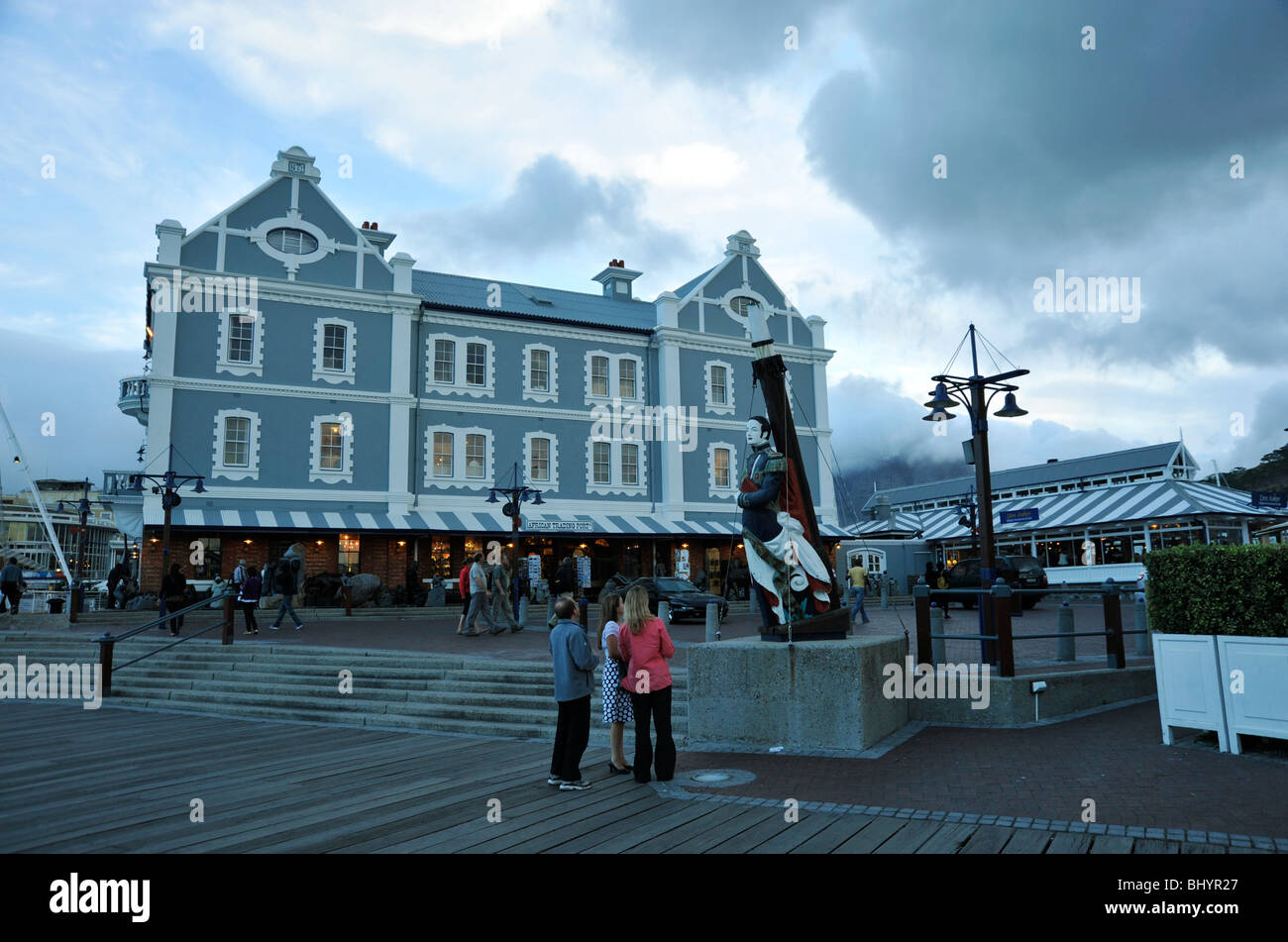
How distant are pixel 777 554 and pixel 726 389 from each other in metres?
27.5

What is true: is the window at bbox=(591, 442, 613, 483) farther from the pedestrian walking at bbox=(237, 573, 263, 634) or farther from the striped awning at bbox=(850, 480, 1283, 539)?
the pedestrian walking at bbox=(237, 573, 263, 634)

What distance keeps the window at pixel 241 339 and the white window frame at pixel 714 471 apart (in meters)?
17.9

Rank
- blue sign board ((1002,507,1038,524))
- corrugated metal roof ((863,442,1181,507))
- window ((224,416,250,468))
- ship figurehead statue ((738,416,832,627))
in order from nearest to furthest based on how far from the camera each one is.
Answer: ship figurehead statue ((738,416,832,627)), window ((224,416,250,468)), blue sign board ((1002,507,1038,524)), corrugated metal roof ((863,442,1181,507))

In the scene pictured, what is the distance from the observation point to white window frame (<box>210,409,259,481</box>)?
28.1 metres

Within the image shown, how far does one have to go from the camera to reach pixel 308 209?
99.9 feet

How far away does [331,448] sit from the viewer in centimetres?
2986

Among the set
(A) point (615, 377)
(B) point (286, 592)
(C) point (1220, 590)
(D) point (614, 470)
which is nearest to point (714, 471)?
(D) point (614, 470)

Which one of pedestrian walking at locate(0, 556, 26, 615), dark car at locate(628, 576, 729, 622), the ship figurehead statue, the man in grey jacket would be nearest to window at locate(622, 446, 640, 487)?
dark car at locate(628, 576, 729, 622)

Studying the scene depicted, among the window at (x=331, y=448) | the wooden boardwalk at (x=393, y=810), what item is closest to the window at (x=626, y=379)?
the window at (x=331, y=448)

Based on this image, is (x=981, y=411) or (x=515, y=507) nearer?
(x=981, y=411)

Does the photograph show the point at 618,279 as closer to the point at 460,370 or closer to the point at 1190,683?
the point at 460,370

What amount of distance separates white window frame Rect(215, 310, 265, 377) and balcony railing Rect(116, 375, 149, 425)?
7.40 m

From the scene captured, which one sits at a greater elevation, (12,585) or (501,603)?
(12,585)
